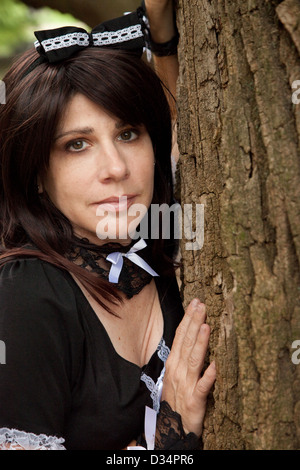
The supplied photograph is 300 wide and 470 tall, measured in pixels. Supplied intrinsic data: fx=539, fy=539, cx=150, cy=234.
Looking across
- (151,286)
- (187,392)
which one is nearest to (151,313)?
(151,286)

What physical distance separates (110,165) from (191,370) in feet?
2.24

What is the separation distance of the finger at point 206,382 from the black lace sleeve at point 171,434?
0.16m

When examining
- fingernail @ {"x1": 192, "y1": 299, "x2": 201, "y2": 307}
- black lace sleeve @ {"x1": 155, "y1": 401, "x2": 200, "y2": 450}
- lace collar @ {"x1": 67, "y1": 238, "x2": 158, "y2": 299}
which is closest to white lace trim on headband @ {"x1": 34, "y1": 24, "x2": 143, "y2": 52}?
lace collar @ {"x1": 67, "y1": 238, "x2": 158, "y2": 299}

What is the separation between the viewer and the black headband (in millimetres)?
1736

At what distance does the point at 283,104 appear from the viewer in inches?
51.2

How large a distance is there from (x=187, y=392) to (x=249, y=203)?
66 cm

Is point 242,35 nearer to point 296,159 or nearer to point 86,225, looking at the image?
point 296,159

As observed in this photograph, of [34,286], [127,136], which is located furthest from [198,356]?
[127,136]

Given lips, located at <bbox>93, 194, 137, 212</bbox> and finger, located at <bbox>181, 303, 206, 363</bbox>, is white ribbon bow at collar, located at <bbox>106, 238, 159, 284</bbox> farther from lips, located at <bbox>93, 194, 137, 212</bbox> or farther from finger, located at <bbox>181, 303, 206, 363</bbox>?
finger, located at <bbox>181, 303, 206, 363</bbox>

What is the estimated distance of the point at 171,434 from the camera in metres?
1.72

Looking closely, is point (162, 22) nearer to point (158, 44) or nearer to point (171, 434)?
point (158, 44)
